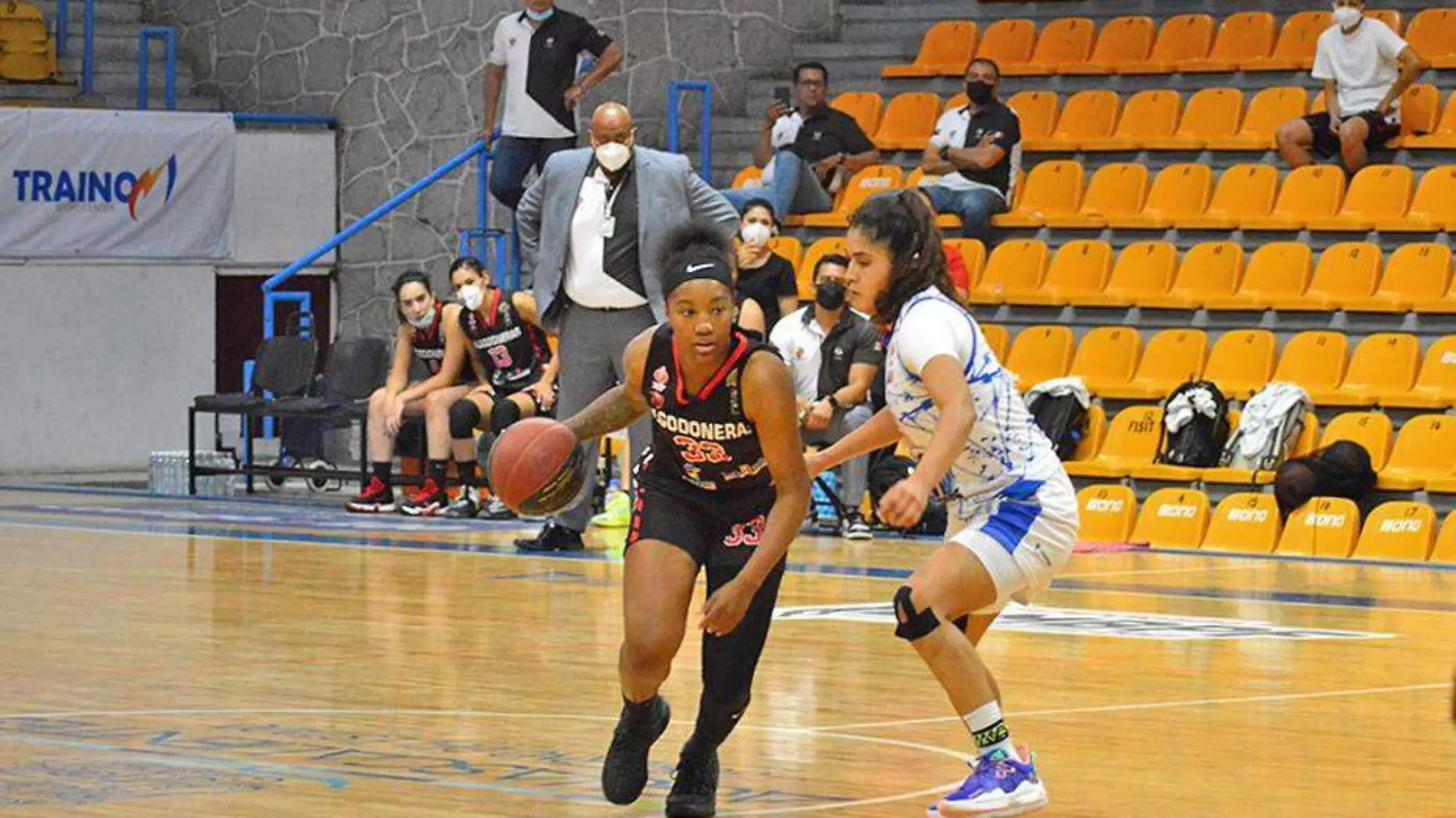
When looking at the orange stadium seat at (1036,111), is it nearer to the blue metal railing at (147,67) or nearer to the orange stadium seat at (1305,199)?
the orange stadium seat at (1305,199)

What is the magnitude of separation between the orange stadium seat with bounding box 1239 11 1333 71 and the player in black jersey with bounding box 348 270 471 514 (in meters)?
5.34

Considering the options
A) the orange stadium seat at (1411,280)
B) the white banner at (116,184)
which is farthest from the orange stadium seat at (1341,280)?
the white banner at (116,184)

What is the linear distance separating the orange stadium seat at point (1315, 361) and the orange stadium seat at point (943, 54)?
171 inches

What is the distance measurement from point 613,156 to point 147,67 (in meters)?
8.82

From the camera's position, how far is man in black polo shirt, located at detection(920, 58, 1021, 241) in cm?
1533

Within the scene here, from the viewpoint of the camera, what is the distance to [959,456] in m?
5.50

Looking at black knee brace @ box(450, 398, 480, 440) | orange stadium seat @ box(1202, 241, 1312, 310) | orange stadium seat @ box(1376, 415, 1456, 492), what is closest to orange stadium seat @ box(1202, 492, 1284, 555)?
orange stadium seat @ box(1376, 415, 1456, 492)

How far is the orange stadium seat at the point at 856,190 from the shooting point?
1606cm

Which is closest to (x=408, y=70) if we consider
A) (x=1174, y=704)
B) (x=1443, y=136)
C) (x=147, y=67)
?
(x=147, y=67)

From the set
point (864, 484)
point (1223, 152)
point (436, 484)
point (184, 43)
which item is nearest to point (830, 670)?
point (864, 484)

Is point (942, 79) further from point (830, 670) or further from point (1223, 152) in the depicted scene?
point (830, 670)

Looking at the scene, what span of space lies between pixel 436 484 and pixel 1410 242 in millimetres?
5383

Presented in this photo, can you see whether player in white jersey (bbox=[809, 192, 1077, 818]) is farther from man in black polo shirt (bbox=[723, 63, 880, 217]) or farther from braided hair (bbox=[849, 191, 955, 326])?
man in black polo shirt (bbox=[723, 63, 880, 217])

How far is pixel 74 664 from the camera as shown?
760 cm
